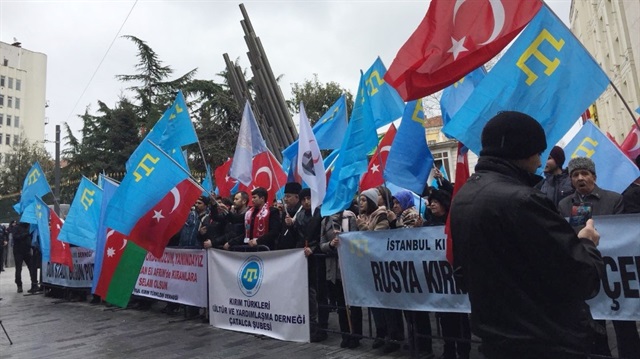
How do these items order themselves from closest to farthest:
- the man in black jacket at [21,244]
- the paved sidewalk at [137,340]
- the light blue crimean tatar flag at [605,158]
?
the paved sidewalk at [137,340], the light blue crimean tatar flag at [605,158], the man in black jacket at [21,244]

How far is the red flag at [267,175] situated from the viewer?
8336 millimetres

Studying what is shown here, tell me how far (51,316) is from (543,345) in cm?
968

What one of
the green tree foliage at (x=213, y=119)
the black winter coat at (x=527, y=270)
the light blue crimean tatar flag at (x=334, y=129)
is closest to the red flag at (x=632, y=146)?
the light blue crimean tatar flag at (x=334, y=129)

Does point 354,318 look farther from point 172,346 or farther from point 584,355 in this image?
point 584,355

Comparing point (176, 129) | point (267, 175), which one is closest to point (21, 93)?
point (176, 129)

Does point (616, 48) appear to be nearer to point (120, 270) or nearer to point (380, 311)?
point (380, 311)

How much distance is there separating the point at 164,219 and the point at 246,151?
2.11m

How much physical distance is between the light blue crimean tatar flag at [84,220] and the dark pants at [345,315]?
532 centimetres

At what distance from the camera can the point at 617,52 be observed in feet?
91.3

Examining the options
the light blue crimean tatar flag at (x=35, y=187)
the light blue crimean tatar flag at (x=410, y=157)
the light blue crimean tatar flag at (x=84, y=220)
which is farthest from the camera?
the light blue crimean tatar flag at (x=35, y=187)

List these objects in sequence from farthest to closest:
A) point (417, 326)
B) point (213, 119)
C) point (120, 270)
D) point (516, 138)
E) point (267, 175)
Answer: point (213, 119)
point (267, 175)
point (120, 270)
point (417, 326)
point (516, 138)

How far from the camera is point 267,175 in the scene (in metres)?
8.43

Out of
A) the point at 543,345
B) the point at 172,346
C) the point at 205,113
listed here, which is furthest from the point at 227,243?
the point at 205,113

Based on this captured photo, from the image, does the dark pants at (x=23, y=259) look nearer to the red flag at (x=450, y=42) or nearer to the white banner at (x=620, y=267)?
the red flag at (x=450, y=42)
